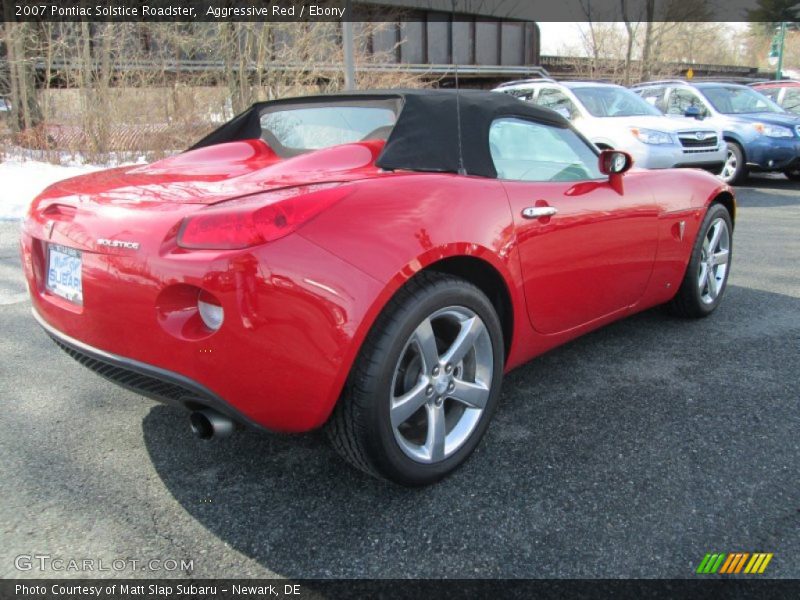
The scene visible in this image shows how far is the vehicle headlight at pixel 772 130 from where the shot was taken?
10531 mm

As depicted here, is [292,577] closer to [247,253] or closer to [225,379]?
[225,379]

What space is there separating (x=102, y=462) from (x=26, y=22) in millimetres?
13584

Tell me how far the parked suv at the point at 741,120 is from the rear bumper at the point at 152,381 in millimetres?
10381

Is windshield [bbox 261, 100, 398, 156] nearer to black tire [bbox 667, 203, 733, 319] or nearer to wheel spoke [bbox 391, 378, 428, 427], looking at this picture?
wheel spoke [bbox 391, 378, 428, 427]

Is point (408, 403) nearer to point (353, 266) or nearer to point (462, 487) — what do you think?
point (462, 487)

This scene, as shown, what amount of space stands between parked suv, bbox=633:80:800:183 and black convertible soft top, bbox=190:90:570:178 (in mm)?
8937

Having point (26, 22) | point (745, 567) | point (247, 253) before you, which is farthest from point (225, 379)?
point (26, 22)

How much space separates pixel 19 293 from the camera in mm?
4648

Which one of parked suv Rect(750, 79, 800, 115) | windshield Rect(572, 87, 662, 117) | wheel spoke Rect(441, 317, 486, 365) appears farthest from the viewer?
parked suv Rect(750, 79, 800, 115)

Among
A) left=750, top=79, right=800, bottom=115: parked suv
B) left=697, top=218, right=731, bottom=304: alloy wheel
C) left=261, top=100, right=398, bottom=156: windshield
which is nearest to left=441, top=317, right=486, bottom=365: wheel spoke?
left=261, top=100, right=398, bottom=156: windshield

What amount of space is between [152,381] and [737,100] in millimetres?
12464

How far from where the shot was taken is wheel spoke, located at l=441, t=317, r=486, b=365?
2.28m

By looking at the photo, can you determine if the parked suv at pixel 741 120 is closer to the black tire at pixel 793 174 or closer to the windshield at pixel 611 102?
the black tire at pixel 793 174

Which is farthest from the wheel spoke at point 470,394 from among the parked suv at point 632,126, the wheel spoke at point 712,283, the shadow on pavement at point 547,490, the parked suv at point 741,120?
the parked suv at point 741,120
